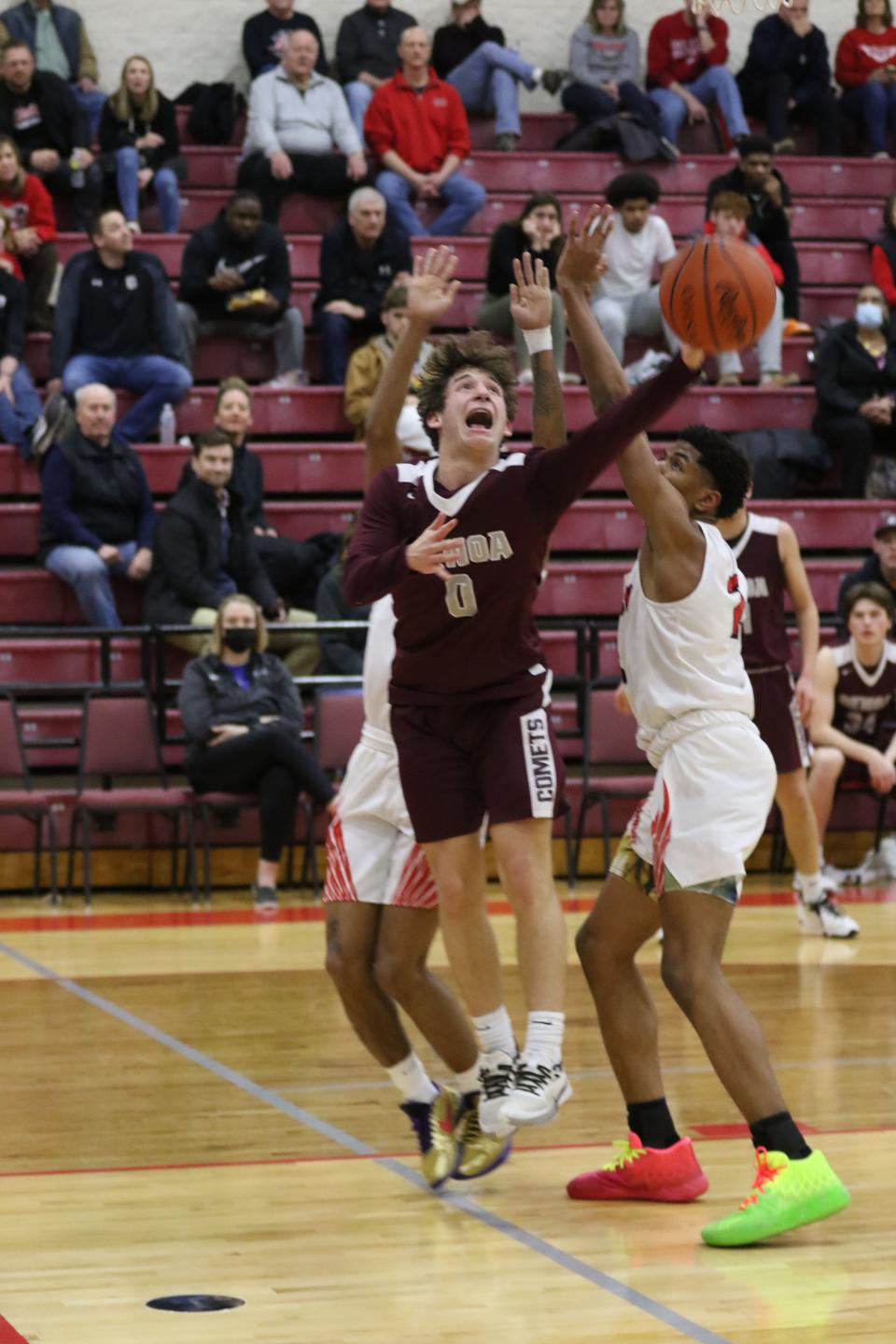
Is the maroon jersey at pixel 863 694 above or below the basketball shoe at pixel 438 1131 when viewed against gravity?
below

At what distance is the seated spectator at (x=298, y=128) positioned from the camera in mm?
14062

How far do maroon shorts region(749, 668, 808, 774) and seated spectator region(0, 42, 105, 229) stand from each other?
7.08m

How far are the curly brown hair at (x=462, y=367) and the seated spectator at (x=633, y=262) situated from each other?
28.7ft

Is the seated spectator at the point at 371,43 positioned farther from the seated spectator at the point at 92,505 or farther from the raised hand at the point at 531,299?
the raised hand at the point at 531,299

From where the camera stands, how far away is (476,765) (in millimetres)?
4613

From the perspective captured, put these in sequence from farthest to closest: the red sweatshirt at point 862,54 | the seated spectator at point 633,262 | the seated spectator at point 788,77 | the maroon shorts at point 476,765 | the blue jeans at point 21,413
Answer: the red sweatshirt at point 862,54 < the seated spectator at point 788,77 < the seated spectator at point 633,262 < the blue jeans at point 21,413 < the maroon shorts at point 476,765

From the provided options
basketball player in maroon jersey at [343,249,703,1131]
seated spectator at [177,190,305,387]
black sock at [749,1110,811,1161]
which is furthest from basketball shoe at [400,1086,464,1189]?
seated spectator at [177,190,305,387]

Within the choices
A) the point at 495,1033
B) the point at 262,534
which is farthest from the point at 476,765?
the point at 262,534

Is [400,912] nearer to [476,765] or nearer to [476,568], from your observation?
[476,765]

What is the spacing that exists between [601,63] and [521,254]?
12.1 feet

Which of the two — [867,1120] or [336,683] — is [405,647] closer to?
[867,1120]

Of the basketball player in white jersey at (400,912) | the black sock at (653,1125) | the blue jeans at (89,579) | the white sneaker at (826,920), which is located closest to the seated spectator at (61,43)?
the blue jeans at (89,579)

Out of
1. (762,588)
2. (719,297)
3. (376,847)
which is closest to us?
(719,297)

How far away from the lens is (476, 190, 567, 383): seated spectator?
41.5 ft
